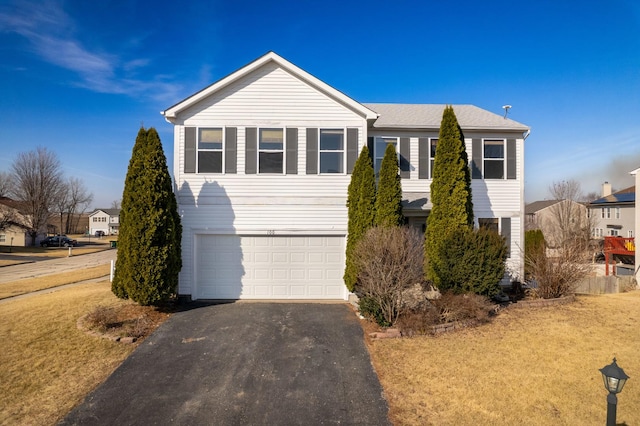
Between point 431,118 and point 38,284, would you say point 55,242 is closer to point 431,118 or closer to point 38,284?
point 38,284

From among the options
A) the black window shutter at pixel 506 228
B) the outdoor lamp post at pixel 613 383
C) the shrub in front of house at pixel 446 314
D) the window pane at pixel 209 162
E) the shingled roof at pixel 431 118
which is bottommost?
the shrub in front of house at pixel 446 314

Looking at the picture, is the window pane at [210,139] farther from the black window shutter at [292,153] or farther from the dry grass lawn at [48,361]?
the dry grass lawn at [48,361]

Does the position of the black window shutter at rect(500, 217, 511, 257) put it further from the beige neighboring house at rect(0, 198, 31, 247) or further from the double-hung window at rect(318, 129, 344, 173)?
the beige neighboring house at rect(0, 198, 31, 247)

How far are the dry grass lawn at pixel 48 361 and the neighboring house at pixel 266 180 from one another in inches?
136

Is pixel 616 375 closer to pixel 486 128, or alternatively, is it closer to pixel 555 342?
pixel 555 342

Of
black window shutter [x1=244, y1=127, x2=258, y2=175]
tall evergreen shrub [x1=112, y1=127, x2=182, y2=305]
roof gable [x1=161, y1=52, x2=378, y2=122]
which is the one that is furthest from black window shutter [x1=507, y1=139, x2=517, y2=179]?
tall evergreen shrub [x1=112, y1=127, x2=182, y2=305]

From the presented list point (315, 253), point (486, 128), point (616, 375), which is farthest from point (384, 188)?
point (616, 375)

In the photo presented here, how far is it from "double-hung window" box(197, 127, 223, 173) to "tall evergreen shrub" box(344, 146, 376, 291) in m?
4.66

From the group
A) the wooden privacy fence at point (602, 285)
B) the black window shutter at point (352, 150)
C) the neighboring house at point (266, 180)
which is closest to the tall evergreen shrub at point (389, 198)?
the black window shutter at point (352, 150)

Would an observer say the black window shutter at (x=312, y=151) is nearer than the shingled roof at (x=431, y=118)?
Yes

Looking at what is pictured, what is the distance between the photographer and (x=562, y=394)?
5.36 metres

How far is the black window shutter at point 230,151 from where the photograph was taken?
37.4 ft

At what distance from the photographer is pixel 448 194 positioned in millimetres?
10594

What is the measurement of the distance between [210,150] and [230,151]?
2.26 ft
